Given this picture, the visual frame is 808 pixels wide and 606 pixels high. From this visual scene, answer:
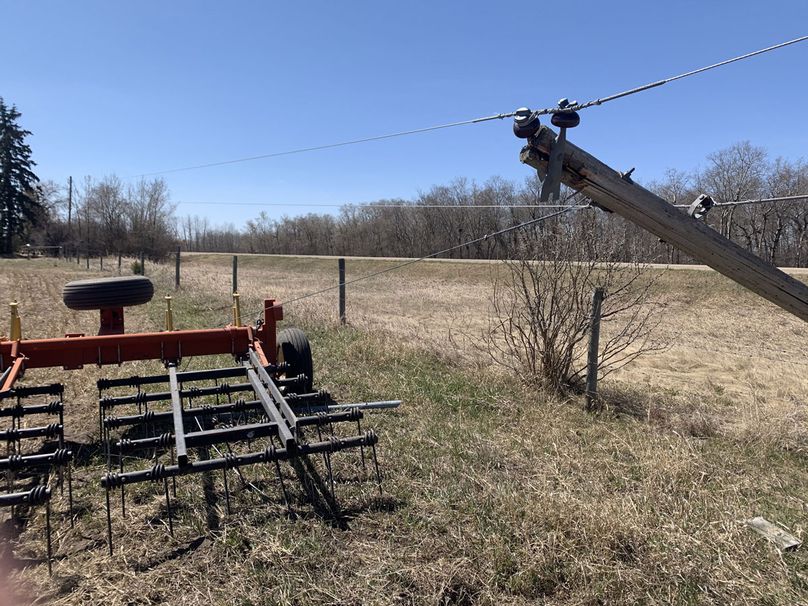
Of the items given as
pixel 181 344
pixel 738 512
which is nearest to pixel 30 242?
pixel 181 344

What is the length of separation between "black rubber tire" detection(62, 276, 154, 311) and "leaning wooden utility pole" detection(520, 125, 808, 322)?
4.05 meters

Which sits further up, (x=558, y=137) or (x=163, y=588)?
(x=558, y=137)

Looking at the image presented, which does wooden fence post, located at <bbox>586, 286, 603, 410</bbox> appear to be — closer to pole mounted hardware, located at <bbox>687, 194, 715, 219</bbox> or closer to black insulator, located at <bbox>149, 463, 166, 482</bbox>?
pole mounted hardware, located at <bbox>687, 194, 715, 219</bbox>

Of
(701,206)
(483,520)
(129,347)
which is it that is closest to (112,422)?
(129,347)

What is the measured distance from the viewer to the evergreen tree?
57.4 meters

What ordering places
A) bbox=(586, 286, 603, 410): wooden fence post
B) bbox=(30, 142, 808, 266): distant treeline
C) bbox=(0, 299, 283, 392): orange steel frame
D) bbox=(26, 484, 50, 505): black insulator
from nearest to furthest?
bbox=(26, 484, 50, 505): black insulator < bbox=(0, 299, 283, 392): orange steel frame < bbox=(586, 286, 603, 410): wooden fence post < bbox=(30, 142, 808, 266): distant treeline

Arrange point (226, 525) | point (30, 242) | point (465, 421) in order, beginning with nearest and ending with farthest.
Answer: point (226, 525)
point (465, 421)
point (30, 242)

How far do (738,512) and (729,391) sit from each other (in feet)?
18.7

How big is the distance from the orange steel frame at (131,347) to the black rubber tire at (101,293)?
581mm

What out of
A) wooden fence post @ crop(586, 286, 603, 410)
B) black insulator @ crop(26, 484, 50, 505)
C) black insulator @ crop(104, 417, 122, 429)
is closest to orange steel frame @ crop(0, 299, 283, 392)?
black insulator @ crop(104, 417, 122, 429)

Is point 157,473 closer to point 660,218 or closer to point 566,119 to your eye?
point 566,119

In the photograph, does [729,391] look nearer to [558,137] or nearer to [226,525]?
[558,137]

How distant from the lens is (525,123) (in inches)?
143

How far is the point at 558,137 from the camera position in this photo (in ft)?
12.1
